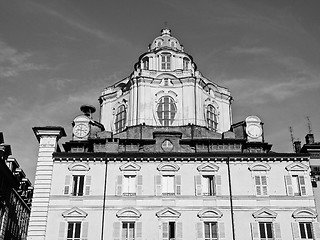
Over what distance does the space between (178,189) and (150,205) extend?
285 cm

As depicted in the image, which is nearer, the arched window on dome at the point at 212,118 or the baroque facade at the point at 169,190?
the baroque facade at the point at 169,190

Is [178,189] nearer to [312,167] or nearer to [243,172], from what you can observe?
[243,172]

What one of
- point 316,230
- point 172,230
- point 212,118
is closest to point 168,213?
point 172,230

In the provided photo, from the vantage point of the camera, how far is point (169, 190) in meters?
36.8

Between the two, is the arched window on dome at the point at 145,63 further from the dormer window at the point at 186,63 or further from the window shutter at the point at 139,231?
the window shutter at the point at 139,231

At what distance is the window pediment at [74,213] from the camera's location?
35.4 meters

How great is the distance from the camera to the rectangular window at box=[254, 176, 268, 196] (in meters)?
36.6

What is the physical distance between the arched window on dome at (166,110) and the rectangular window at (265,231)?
18183mm

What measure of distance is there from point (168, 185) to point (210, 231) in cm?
536

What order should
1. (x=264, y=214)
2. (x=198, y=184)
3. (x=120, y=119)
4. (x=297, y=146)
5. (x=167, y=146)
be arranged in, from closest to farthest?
(x=264, y=214) → (x=198, y=184) → (x=167, y=146) → (x=297, y=146) → (x=120, y=119)

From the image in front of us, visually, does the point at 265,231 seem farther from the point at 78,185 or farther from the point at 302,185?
the point at 78,185

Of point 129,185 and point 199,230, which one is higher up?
point 129,185

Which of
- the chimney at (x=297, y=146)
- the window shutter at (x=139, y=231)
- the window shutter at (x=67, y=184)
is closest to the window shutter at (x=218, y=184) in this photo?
the window shutter at (x=139, y=231)

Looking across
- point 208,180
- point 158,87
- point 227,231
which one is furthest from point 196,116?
point 227,231
